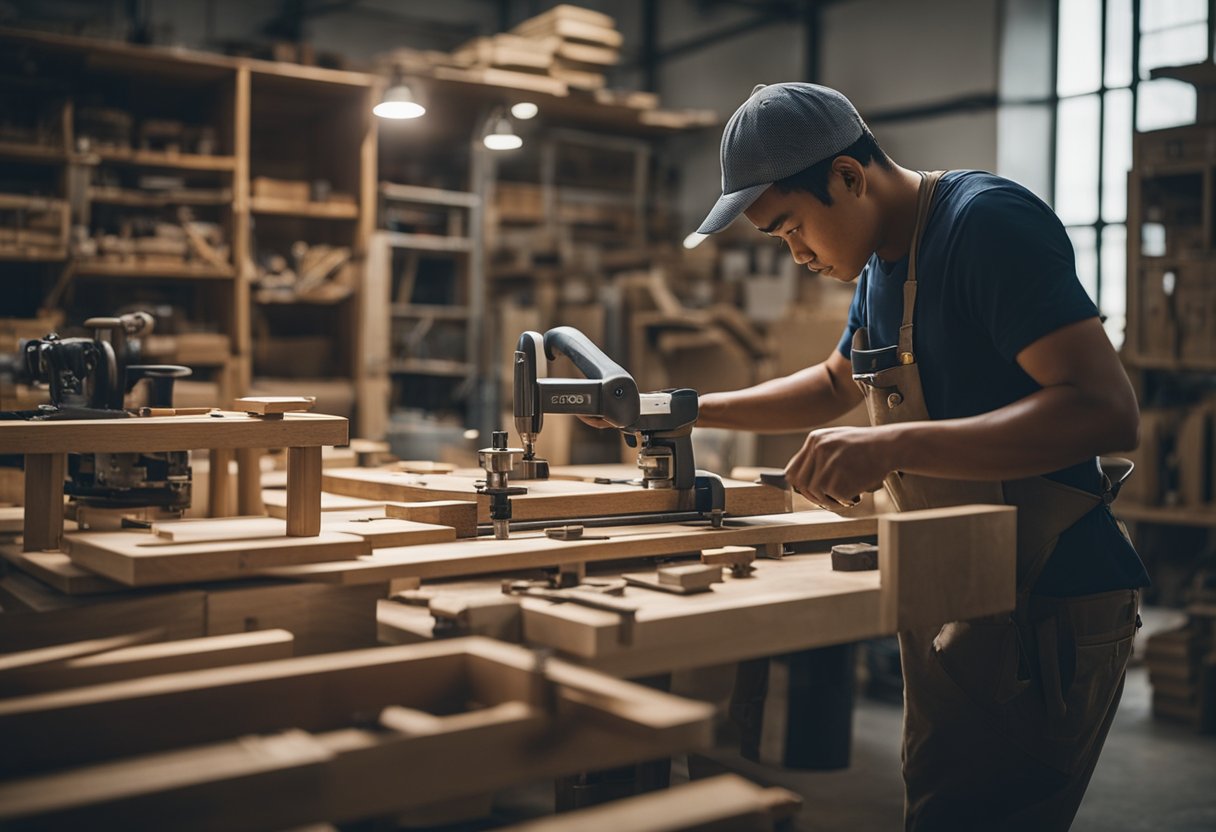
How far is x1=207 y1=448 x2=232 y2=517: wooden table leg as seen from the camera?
1.99 meters

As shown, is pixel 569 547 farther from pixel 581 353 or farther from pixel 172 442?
pixel 172 442

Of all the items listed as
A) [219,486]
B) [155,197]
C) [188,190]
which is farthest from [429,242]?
[219,486]

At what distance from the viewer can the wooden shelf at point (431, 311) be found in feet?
23.2

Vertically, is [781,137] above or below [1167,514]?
above

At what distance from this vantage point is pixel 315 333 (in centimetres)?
706

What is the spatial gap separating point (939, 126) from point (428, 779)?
23.9 ft

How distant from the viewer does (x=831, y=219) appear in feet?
5.81

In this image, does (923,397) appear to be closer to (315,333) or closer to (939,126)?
(315,333)

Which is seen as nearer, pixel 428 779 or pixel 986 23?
pixel 428 779

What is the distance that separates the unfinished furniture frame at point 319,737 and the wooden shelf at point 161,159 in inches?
206

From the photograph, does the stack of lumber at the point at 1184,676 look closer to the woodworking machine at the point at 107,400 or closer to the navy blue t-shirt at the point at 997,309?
the navy blue t-shirt at the point at 997,309

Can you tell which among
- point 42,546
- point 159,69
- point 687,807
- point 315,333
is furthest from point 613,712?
point 315,333

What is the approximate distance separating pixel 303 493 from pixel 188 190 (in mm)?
5102

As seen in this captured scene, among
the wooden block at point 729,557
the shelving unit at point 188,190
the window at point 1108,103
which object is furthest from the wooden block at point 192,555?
the window at point 1108,103
